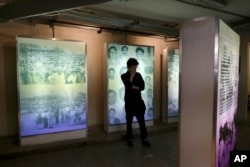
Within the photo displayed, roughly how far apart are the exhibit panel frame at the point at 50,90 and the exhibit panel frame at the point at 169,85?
7.28 feet

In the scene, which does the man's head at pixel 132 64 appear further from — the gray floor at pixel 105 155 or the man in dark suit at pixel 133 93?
the gray floor at pixel 105 155

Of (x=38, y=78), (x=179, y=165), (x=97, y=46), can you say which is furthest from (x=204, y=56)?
(x=97, y=46)

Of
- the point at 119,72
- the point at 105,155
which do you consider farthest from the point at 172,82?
the point at 105,155

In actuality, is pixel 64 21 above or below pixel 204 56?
above

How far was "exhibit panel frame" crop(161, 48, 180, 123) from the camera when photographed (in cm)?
594

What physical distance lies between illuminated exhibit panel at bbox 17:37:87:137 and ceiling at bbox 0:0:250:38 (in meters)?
0.54

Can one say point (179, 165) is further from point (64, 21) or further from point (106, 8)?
Result: point (64, 21)

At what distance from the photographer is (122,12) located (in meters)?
4.96

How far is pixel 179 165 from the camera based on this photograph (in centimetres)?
278

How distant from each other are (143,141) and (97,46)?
2371 mm

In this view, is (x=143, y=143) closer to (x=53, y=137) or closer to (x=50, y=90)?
(x=53, y=137)

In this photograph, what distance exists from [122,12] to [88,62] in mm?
1312

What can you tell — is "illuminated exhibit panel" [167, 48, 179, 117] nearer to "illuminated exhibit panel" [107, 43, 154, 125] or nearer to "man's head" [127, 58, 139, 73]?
"illuminated exhibit panel" [107, 43, 154, 125]

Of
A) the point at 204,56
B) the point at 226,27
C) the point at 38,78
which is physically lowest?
the point at 38,78
